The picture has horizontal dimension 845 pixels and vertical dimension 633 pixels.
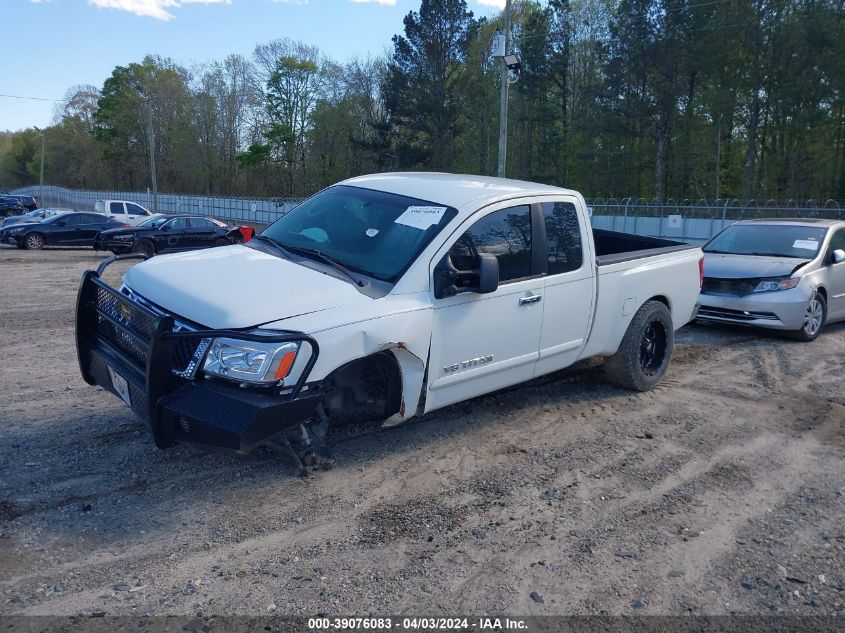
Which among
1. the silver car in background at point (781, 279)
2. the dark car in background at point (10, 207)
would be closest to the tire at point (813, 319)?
the silver car in background at point (781, 279)

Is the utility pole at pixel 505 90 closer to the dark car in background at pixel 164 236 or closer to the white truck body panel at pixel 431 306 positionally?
the dark car in background at pixel 164 236

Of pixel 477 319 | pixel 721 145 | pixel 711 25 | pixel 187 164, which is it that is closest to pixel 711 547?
pixel 477 319

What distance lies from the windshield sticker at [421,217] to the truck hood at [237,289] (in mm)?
753

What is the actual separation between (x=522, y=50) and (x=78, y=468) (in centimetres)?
5506

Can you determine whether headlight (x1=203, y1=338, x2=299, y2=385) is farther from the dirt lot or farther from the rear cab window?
the rear cab window

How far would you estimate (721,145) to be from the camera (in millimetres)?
48188

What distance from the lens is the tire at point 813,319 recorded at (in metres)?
9.29

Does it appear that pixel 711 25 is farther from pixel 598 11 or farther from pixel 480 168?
pixel 480 168

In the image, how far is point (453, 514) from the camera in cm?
420

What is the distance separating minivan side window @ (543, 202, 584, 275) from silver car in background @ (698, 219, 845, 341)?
4465 millimetres

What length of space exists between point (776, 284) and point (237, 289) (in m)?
7.51

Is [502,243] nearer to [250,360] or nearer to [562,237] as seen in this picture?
[562,237]

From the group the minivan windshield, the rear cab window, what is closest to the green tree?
the rear cab window

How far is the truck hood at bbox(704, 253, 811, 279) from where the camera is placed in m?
9.40
